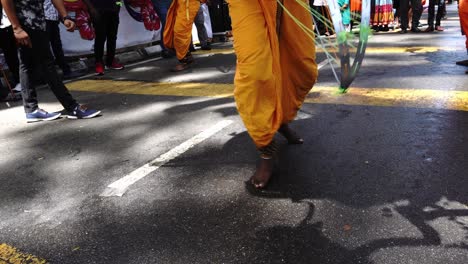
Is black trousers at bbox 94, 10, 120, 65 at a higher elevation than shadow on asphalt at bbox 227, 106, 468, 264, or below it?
higher

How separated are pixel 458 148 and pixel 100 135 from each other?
292 centimetres

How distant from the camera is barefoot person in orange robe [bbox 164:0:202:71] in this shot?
5.95 meters

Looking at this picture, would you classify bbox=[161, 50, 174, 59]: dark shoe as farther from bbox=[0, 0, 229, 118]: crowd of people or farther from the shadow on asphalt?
the shadow on asphalt

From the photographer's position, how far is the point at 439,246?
1.76 m

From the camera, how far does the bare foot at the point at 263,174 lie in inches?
96.5

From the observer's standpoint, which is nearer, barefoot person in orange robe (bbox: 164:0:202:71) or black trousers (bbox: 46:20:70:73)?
barefoot person in orange robe (bbox: 164:0:202:71)

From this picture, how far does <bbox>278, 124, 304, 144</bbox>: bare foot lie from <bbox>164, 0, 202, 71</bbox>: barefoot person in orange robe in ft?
11.2

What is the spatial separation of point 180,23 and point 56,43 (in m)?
2.20

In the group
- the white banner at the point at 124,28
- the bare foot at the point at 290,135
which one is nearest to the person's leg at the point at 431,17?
the white banner at the point at 124,28

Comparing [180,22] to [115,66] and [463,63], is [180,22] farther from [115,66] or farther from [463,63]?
[463,63]

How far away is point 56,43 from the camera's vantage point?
6.60 m

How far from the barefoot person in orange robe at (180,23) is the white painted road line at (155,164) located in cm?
278

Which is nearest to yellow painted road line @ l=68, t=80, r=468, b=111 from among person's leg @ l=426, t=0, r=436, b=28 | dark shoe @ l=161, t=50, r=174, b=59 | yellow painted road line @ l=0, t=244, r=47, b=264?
dark shoe @ l=161, t=50, r=174, b=59

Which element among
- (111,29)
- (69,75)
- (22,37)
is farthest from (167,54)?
(22,37)
